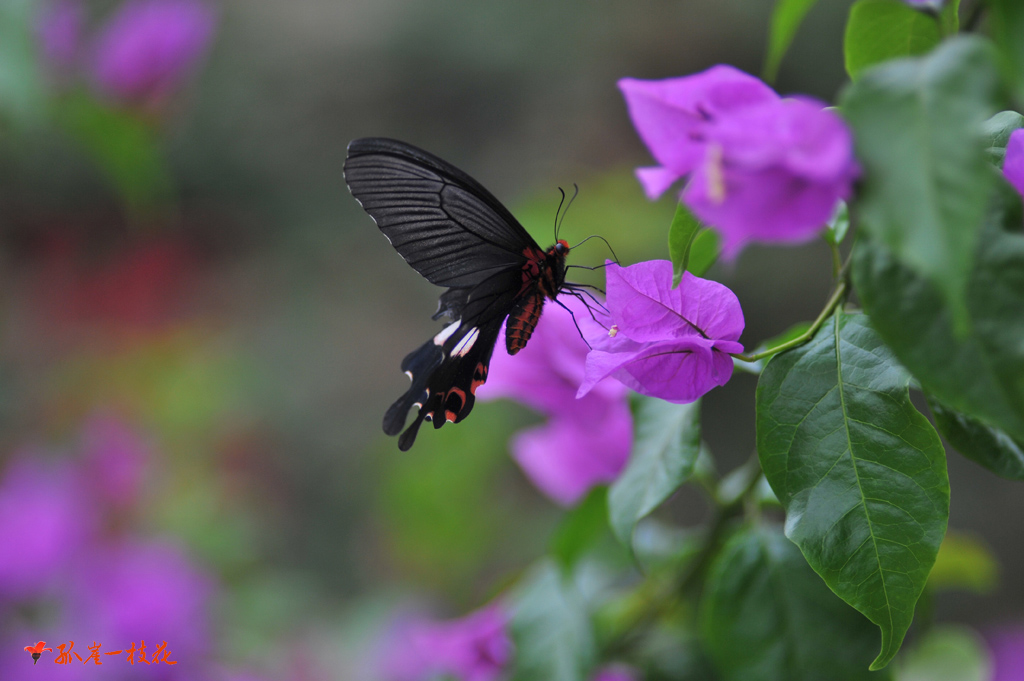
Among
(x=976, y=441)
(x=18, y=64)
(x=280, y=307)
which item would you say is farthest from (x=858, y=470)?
(x=280, y=307)

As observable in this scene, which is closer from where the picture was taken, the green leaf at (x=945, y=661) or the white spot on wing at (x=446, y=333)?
the white spot on wing at (x=446, y=333)

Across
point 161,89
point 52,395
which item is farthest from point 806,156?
point 52,395

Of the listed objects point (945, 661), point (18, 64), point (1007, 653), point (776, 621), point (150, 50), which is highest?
point (150, 50)

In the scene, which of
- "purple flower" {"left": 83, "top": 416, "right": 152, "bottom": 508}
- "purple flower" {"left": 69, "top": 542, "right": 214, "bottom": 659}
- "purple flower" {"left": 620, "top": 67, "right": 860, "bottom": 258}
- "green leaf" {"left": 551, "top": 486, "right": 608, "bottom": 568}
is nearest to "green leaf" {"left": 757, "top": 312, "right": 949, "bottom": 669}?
"purple flower" {"left": 620, "top": 67, "right": 860, "bottom": 258}

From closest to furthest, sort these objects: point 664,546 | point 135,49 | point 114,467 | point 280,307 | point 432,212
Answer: point 432,212, point 664,546, point 135,49, point 114,467, point 280,307

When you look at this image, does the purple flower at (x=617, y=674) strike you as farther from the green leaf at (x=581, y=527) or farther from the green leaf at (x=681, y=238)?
the green leaf at (x=681, y=238)

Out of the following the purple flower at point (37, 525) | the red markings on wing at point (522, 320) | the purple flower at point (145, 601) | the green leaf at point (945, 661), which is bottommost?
the green leaf at point (945, 661)

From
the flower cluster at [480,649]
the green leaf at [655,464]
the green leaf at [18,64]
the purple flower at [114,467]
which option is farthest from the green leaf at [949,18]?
the purple flower at [114,467]

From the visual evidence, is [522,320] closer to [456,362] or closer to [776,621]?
[456,362]

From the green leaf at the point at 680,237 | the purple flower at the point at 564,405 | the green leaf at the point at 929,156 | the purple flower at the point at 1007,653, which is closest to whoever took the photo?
the green leaf at the point at 929,156
